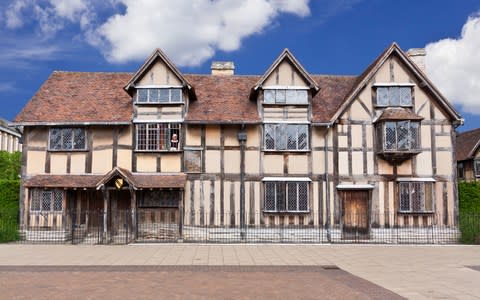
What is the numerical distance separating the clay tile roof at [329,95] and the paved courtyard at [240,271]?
670cm

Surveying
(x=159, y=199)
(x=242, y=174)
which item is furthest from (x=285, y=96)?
(x=159, y=199)

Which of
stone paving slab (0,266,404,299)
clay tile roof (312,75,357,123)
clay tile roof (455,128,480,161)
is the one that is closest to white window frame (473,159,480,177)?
clay tile roof (455,128,480,161)

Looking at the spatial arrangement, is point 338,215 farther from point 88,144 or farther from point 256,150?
point 88,144

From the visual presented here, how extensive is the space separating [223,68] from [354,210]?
10.9m

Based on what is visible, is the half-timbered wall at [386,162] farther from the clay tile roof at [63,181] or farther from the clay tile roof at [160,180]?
the clay tile roof at [63,181]

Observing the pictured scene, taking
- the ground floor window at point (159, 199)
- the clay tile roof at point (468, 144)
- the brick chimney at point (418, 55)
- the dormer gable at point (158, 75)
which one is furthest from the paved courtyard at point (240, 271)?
the clay tile roof at point (468, 144)

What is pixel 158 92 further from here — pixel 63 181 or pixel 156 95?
pixel 63 181

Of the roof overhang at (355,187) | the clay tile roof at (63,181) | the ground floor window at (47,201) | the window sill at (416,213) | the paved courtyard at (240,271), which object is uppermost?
the clay tile roof at (63,181)

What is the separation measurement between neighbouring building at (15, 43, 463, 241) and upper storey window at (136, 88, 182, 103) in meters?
0.05

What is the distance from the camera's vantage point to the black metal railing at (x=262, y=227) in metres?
19.6

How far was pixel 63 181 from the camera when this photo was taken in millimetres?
19547

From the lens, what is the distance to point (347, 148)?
2061 cm

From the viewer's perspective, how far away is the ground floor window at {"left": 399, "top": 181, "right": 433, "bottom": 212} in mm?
20219

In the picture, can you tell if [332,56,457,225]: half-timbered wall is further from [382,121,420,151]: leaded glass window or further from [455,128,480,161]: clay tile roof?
[455,128,480,161]: clay tile roof
